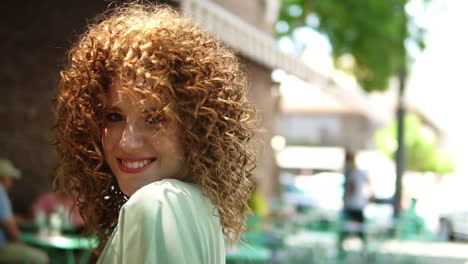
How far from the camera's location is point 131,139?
1557 mm

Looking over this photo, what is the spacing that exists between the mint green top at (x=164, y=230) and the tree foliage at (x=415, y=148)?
45724mm

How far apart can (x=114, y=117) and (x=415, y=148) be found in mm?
47724

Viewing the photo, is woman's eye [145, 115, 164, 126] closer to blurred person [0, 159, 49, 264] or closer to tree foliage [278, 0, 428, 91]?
blurred person [0, 159, 49, 264]

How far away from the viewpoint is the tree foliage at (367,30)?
16.5m

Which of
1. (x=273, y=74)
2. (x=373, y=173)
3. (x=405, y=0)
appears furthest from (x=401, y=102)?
(x=373, y=173)

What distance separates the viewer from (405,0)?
16.7 metres

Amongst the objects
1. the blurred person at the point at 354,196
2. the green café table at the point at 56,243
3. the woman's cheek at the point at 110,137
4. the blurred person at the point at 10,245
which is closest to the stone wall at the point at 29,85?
the green café table at the point at 56,243

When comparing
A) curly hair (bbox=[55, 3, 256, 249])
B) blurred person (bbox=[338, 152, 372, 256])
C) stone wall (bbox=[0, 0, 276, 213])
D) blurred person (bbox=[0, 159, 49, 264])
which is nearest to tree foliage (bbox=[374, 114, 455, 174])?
blurred person (bbox=[338, 152, 372, 256])

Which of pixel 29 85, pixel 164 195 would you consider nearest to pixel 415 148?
pixel 29 85

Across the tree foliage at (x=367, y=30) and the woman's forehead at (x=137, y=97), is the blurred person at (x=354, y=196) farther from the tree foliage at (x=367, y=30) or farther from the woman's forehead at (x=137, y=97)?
the woman's forehead at (x=137, y=97)

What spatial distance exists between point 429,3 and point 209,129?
18.1 m

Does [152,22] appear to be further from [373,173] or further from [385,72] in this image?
[373,173]

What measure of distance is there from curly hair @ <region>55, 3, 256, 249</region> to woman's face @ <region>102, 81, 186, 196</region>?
2cm

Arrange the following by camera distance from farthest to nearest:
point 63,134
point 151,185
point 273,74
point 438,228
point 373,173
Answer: point 373,173
point 438,228
point 273,74
point 63,134
point 151,185
